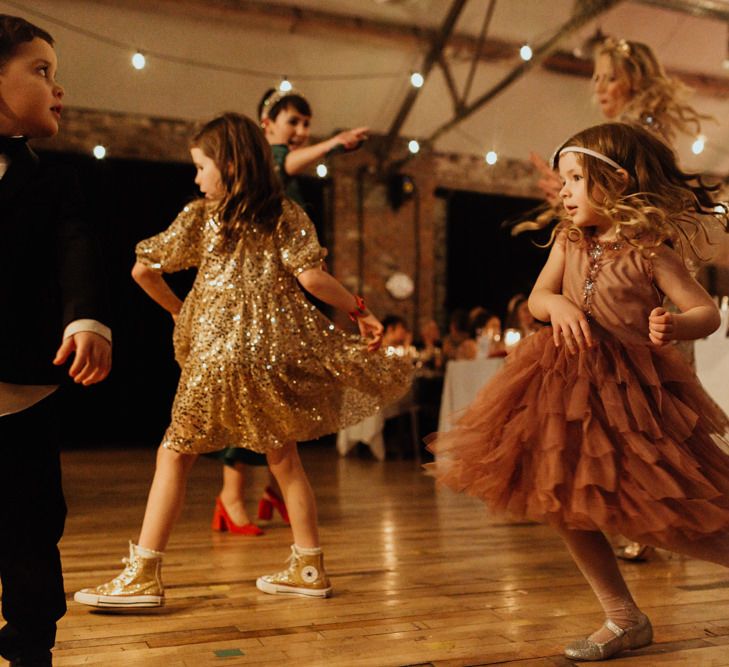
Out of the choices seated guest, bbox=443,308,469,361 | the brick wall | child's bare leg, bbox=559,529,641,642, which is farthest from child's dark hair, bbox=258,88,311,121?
the brick wall

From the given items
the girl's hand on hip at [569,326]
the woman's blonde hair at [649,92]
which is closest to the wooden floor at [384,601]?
the girl's hand on hip at [569,326]

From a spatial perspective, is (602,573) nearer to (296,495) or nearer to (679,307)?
(679,307)

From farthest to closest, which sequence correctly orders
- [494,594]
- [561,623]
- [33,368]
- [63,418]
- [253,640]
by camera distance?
[63,418], [494,594], [561,623], [253,640], [33,368]

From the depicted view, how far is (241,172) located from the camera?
2.38 metres

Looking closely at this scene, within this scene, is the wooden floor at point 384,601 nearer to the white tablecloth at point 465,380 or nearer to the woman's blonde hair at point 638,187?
the woman's blonde hair at point 638,187

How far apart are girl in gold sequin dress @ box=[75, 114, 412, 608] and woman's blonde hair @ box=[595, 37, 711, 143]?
1.21 m

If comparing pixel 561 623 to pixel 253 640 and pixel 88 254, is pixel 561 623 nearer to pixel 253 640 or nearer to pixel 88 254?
pixel 253 640

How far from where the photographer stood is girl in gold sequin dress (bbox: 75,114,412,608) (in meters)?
2.32

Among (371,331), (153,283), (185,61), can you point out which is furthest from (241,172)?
(185,61)

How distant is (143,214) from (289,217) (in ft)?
22.1

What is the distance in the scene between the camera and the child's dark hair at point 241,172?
238 cm

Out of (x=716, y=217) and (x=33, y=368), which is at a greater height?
(x=716, y=217)

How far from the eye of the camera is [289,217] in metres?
2.45

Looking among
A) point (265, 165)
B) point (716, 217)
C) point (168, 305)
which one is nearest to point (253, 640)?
point (168, 305)
